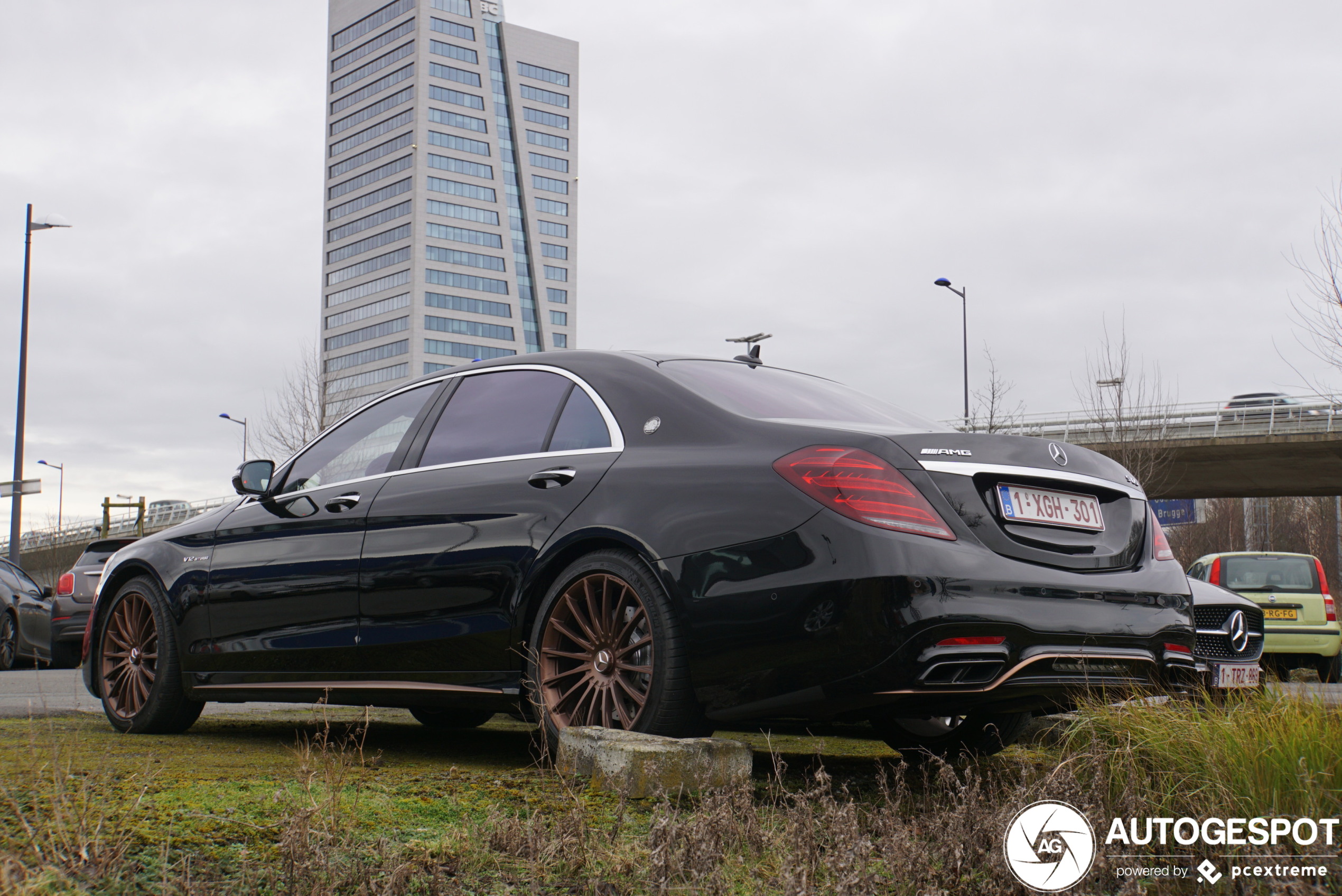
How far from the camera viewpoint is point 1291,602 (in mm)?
14906

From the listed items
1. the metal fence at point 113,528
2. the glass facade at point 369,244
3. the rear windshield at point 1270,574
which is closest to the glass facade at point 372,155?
the glass facade at point 369,244

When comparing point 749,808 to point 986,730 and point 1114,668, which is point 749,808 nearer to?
point 1114,668

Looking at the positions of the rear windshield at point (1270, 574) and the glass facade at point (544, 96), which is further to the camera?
the glass facade at point (544, 96)

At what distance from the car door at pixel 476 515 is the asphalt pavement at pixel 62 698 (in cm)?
130

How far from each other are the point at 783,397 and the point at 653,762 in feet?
5.27

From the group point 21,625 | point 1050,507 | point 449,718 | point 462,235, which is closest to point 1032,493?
point 1050,507

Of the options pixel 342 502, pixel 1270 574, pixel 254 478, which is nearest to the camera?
pixel 342 502

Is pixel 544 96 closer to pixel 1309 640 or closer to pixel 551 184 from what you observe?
pixel 551 184

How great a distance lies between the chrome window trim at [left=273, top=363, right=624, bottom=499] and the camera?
4.29m

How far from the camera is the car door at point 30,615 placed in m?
15.1

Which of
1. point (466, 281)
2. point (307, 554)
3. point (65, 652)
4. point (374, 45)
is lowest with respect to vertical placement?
point (65, 652)

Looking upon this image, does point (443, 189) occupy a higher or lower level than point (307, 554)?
higher

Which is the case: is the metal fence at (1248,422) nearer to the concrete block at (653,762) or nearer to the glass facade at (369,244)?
the concrete block at (653,762)

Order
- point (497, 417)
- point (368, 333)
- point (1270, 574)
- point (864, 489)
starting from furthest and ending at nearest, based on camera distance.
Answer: point (368, 333) → point (1270, 574) → point (497, 417) → point (864, 489)
